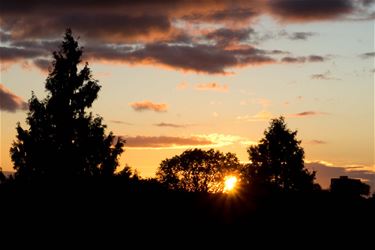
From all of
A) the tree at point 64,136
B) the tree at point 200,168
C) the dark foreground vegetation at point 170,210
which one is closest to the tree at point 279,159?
the tree at point 200,168

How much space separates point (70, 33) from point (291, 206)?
25.9 m

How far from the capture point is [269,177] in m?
64.0

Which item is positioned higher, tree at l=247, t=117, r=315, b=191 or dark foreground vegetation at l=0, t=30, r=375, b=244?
tree at l=247, t=117, r=315, b=191

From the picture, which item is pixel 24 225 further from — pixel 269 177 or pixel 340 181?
pixel 269 177

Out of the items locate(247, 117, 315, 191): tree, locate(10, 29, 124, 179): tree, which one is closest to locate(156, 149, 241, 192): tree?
locate(247, 117, 315, 191): tree

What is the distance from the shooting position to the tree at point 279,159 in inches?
2467

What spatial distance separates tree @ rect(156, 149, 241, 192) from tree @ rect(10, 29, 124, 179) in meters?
34.1

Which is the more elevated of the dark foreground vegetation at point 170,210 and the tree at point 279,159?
the tree at point 279,159

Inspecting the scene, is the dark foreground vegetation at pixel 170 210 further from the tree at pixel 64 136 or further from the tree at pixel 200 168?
the tree at pixel 200 168

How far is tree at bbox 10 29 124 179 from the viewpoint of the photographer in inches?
1481

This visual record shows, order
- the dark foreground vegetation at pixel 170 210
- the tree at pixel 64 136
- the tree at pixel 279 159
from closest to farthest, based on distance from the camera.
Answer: the dark foreground vegetation at pixel 170 210, the tree at pixel 64 136, the tree at pixel 279 159

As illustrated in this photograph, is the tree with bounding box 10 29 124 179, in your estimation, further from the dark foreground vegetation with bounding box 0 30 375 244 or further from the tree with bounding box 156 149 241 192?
the tree with bounding box 156 149 241 192

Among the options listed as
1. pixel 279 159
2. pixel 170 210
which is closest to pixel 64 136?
pixel 170 210

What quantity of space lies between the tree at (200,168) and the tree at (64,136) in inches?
1342
